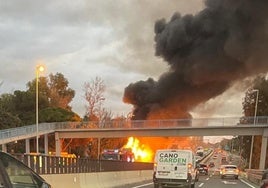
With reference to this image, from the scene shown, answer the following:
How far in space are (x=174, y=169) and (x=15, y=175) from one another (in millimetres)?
19463

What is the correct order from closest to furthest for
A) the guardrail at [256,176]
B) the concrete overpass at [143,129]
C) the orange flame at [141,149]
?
the guardrail at [256,176]
the concrete overpass at [143,129]
the orange flame at [141,149]

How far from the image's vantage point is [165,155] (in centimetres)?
2661

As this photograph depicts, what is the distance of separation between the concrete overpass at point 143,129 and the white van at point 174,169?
134ft

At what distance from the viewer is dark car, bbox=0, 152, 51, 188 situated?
21.7 feet

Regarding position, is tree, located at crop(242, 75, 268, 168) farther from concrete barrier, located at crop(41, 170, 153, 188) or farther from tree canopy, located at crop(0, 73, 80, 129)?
concrete barrier, located at crop(41, 170, 153, 188)

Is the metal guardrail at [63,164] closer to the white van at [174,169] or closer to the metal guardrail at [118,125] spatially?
the white van at [174,169]

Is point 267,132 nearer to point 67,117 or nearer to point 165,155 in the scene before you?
point 67,117

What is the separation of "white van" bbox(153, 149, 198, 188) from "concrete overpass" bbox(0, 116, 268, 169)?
134 ft

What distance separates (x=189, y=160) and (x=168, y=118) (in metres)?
55.7

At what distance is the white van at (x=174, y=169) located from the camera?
25.6m

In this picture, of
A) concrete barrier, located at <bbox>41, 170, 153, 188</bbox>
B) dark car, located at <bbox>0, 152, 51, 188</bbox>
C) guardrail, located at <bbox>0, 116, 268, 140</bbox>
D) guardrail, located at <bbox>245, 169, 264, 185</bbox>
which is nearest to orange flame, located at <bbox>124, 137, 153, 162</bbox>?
guardrail, located at <bbox>0, 116, 268, 140</bbox>

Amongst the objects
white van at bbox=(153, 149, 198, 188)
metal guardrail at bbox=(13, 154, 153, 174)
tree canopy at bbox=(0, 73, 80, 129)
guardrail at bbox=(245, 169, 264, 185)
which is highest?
metal guardrail at bbox=(13, 154, 153, 174)

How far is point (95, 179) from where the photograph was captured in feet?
72.0

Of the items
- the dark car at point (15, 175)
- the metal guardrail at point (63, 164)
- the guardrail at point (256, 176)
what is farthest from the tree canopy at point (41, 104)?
the dark car at point (15, 175)
